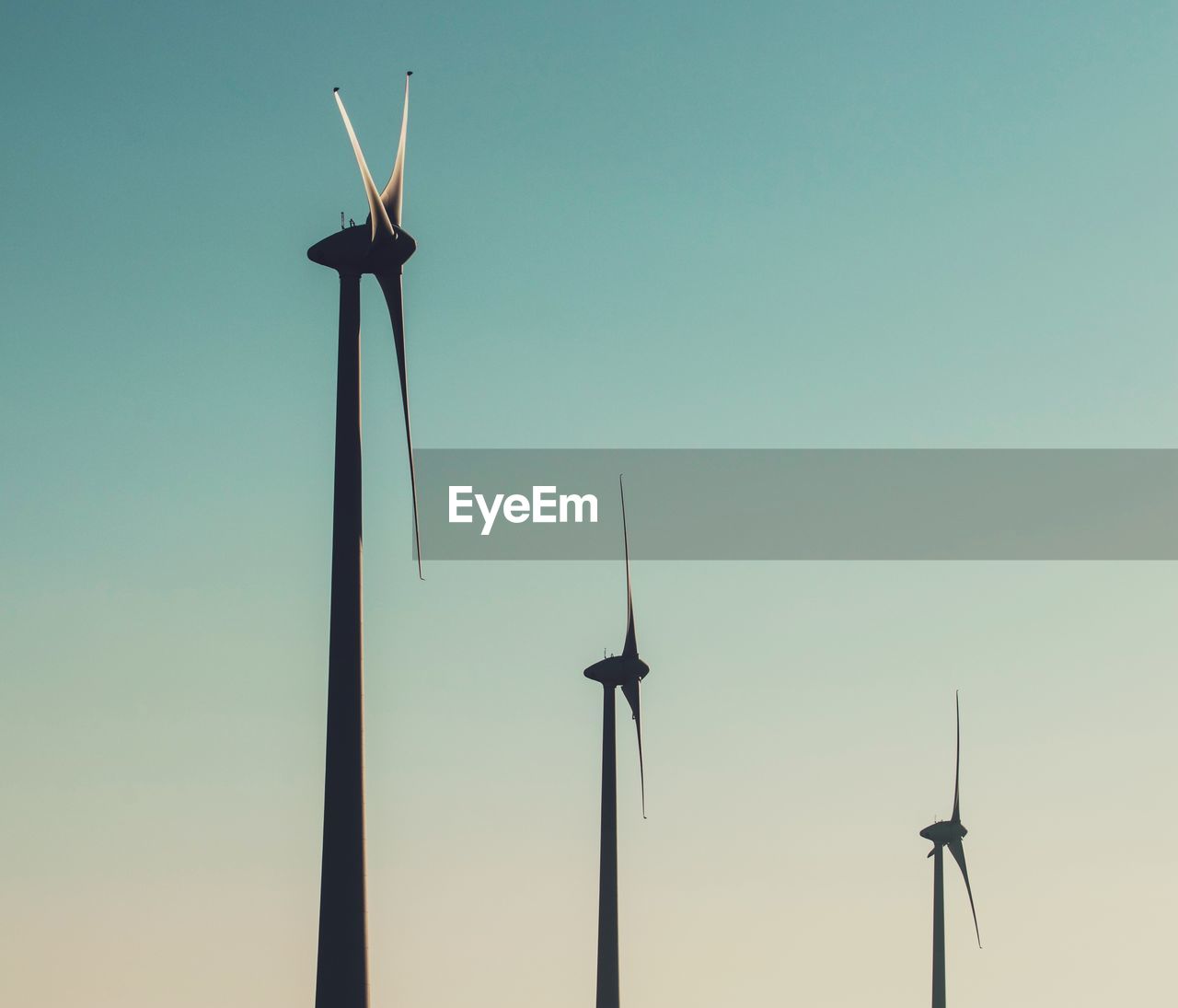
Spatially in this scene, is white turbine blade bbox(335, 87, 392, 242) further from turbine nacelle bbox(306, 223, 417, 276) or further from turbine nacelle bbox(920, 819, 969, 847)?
turbine nacelle bbox(920, 819, 969, 847)

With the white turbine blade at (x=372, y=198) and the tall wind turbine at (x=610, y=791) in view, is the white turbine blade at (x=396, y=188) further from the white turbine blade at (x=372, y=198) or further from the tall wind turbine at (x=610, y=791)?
the tall wind turbine at (x=610, y=791)

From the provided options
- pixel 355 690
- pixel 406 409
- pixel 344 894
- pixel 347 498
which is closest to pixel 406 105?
pixel 406 409

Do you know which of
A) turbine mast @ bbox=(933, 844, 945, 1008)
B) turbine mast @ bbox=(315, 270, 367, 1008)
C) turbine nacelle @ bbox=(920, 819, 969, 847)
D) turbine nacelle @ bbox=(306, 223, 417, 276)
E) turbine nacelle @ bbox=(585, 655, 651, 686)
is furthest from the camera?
turbine nacelle @ bbox=(920, 819, 969, 847)

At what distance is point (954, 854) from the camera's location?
116 m

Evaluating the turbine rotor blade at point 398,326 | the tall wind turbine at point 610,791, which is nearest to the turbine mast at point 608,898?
the tall wind turbine at point 610,791

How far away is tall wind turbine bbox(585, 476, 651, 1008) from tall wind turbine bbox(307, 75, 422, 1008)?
3162 cm

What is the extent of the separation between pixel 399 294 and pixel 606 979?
34.8 m

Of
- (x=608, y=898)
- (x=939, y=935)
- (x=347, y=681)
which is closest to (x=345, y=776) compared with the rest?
(x=347, y=681)

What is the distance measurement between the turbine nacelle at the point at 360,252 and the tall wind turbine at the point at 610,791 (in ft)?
102

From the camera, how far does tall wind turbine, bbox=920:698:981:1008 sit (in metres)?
106

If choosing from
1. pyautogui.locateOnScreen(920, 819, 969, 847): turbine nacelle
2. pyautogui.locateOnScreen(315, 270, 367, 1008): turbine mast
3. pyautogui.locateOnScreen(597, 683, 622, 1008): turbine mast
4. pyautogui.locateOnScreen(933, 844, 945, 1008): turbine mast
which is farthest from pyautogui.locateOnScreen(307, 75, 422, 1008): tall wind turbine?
pyautogui.locateOnScreen(920, 819, 969, 847): turbine nacelle

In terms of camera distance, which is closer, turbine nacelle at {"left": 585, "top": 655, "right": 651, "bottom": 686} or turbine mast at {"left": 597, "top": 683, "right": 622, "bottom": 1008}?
turbine mast at {"left": 597, "top": 683, "right": 622, "bottom": 1008}

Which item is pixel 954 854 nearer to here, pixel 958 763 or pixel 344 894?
pixel 958 763

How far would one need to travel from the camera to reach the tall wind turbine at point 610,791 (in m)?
77.4
